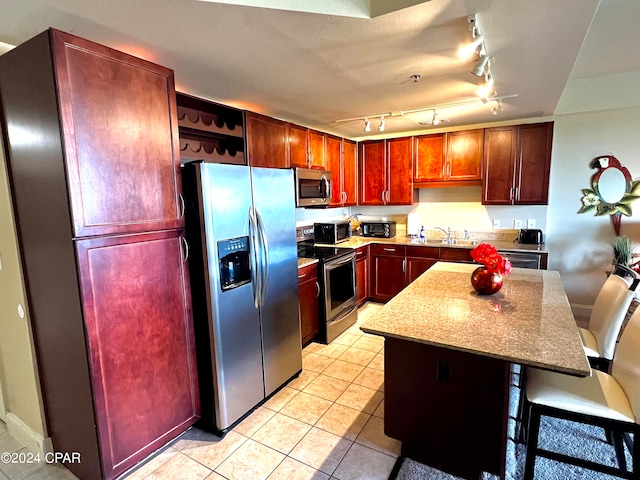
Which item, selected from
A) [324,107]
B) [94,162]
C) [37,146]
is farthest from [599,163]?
[37,146]

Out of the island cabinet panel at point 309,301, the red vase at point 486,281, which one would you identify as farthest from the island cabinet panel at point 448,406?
the island cabinet panel at point 309,301

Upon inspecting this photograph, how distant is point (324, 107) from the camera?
10.8 ft

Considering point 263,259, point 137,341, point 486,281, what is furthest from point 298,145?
point 137,341

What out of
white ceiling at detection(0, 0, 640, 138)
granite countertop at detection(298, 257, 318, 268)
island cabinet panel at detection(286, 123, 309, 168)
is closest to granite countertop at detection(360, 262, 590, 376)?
granite countertop at detection(298, 257, 318, 268)

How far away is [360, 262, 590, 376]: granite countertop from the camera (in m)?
1.38

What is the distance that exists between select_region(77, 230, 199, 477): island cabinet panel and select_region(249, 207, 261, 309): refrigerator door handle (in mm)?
448

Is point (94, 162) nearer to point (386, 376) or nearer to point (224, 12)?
point (224, 12)

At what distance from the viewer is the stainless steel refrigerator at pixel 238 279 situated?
2.07m

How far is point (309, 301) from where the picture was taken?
3281mm

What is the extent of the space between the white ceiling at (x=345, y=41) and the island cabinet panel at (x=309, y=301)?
5.16ft

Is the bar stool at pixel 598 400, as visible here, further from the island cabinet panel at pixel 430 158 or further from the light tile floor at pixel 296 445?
the island cabinet panel at pixel 430 158

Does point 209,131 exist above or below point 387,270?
above

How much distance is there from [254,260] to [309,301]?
1.11 metres

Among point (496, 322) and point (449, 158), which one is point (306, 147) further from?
point (496, 322)
